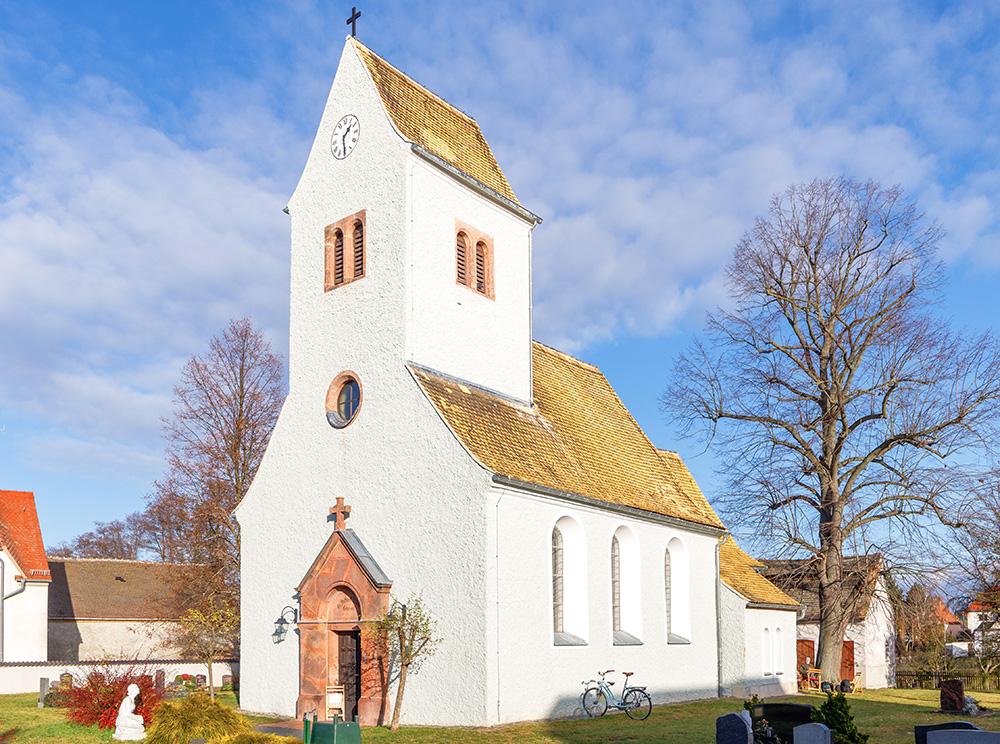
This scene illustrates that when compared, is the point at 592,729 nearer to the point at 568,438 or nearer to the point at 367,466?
the point at 367,466

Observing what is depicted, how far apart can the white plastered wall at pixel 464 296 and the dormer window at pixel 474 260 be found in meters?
0.19

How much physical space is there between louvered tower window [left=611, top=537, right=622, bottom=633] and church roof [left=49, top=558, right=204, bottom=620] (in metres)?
22.7

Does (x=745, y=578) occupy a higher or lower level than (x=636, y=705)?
higher

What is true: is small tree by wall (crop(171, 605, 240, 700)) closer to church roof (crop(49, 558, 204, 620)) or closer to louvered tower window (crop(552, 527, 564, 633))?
louvered tower window (crop(552, 527, 564, 633))

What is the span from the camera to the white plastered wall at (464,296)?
75.8ft

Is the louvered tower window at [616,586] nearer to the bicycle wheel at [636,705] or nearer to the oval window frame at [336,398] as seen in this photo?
the bicycle wheel at [636,705]

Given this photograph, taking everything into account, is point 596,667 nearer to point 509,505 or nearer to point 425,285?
point 509,505

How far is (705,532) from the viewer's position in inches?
1200

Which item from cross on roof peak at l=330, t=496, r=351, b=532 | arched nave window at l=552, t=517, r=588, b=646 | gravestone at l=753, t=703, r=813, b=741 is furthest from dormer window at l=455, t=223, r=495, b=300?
gravestone at l=753, t=703, r=813, b=741

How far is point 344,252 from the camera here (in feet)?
80.0

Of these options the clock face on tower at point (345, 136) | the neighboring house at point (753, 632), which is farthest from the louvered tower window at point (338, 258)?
the neighboring house at point (753, 632)

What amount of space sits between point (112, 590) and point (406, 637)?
33.5 metres

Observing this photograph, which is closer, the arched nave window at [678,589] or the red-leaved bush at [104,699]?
the red-leaved bush at [104,699]

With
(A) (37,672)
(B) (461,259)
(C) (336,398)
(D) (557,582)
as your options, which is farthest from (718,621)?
(A) (37,672)
